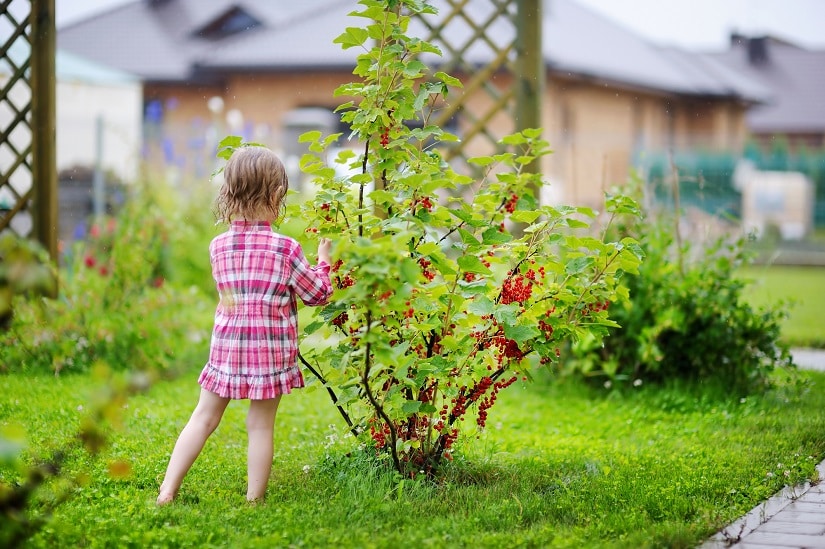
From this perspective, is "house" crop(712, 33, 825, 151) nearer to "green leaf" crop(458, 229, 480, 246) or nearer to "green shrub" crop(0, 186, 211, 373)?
"green shrub" crop(0, 186, 211, 373)

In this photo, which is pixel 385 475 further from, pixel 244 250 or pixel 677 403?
pixel 677 403

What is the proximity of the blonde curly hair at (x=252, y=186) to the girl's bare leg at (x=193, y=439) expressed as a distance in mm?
654

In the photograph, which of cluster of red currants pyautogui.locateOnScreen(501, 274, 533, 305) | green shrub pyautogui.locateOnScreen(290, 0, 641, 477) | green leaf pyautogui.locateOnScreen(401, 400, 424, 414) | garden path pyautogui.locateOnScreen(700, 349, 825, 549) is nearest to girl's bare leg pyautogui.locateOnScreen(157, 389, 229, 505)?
green shrub pyautogui.locateOnScreen(290, 0, 641, 477)

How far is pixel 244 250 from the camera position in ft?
11.6

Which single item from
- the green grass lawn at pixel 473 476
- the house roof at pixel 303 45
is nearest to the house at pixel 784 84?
the house roof at pixel 303 45

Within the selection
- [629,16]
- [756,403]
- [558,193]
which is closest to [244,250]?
[756,403]

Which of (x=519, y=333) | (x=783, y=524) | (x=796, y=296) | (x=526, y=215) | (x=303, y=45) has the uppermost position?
(x=303, y=45)

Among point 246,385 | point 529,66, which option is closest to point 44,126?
point 529,66

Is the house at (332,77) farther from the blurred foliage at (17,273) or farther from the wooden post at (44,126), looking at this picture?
the blurred foliage at (17,273)

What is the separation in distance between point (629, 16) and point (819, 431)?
24.7m

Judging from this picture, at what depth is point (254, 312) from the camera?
352 cm

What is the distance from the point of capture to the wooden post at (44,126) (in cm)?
604

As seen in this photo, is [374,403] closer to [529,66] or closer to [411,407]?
[411,407]

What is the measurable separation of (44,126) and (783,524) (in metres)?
4.74
